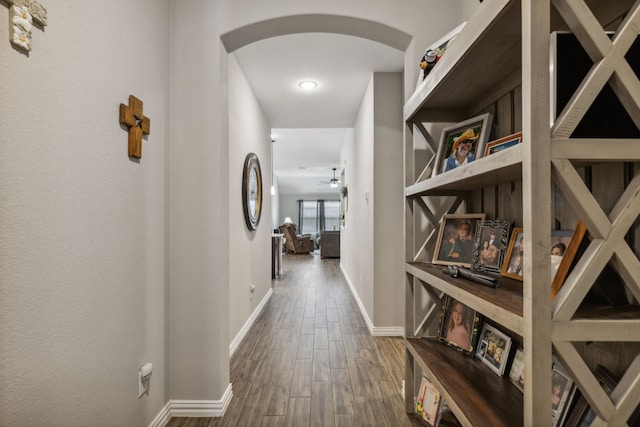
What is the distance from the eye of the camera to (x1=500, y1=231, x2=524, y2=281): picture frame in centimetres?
120

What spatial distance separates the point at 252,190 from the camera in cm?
370

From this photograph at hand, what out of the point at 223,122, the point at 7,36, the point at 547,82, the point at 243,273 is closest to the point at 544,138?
the point at 547,82

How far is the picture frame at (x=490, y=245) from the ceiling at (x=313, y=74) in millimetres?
1946

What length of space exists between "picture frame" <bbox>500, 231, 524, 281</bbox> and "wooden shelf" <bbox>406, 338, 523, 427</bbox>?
0.38 m

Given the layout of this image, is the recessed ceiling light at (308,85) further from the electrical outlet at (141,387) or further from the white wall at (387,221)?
the electrical outlet at (141,387)

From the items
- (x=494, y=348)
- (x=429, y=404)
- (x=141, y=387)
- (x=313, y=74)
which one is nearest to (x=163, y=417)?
(x=141, y=387)

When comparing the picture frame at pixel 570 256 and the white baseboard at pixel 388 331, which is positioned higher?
the picture frame at pixel 570 256

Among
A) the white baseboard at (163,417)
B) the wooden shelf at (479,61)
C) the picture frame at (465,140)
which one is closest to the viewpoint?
the wooden shelf at (479,61)

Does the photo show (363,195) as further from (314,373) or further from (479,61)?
(479,61)

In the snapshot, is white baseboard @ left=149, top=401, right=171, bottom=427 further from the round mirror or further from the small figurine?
the small figurine

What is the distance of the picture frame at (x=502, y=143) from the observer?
3.58ft

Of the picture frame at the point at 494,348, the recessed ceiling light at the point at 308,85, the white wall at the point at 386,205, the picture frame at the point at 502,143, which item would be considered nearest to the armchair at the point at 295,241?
the recessed ceiling light at the point at 308,85

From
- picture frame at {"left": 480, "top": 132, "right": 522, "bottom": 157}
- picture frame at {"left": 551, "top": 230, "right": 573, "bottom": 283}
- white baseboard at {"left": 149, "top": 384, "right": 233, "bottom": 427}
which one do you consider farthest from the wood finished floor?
picture frame at {"left": 480, "top": 132, "right": 522, "bottom": 157}

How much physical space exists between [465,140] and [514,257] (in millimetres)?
537
